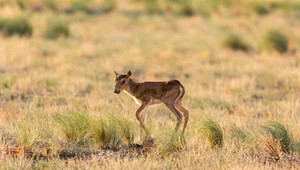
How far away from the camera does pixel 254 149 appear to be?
973 centimetres

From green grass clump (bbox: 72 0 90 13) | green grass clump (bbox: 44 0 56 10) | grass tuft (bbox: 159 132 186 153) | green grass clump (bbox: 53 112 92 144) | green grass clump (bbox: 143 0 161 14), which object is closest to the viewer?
grass tuft (bbox: 159 132 186 153)

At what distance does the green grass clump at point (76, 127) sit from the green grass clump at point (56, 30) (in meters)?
15.5

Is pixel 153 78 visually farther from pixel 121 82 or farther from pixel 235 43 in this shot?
pixel 121 82

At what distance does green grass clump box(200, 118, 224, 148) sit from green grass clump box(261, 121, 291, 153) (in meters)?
0.62

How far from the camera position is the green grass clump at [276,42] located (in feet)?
75.9

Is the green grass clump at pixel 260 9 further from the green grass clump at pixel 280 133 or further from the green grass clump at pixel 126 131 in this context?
the green grass clump at pixel 126 131

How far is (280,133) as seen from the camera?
9.79 meters

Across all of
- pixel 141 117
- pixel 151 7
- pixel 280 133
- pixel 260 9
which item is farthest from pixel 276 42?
pixel 280 133

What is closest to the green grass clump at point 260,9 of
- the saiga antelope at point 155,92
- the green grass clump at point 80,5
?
the green grass clump at point 80,5

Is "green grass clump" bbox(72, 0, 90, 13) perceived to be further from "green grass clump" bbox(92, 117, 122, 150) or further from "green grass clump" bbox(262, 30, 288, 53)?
"green grass clump" bbox(92, 117, 122, 150)

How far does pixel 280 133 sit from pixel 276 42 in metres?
13.7

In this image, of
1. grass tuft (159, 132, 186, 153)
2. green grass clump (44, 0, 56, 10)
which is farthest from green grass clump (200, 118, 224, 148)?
green grass clump (44, 0, 56, 10)

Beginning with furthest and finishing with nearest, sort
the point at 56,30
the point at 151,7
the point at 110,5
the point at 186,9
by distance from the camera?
the point at 110,5
the point at 151,7
the point at 186,9
the point at 56,30

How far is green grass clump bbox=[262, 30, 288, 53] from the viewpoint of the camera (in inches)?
910
